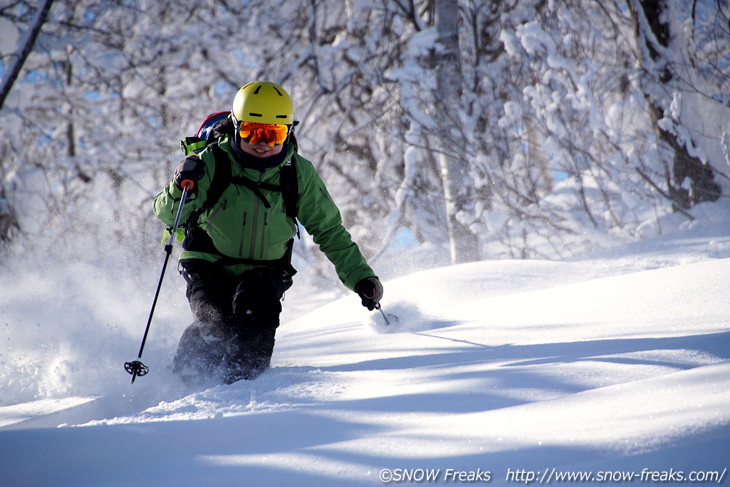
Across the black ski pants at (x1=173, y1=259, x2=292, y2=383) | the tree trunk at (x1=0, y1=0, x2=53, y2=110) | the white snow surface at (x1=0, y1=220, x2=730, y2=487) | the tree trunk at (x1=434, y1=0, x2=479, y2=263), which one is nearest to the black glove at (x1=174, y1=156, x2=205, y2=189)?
the black ski pants at (x1=173, y1=259, x2=292, y2=383)

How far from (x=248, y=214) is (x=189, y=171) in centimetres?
40

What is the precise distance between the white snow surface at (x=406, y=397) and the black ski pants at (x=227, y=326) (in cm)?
14

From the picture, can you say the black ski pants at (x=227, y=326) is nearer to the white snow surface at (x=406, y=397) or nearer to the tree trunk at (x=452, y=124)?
the white snow surface at (x=406, y=397)

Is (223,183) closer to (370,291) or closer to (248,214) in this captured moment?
(248,214)

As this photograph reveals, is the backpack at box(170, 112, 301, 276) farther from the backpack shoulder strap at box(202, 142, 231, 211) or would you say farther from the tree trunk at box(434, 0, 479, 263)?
the tree trunk at box(434, 0, 479, 263)

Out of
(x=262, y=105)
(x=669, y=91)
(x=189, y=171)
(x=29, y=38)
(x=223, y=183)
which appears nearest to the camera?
(x=189, y=171)

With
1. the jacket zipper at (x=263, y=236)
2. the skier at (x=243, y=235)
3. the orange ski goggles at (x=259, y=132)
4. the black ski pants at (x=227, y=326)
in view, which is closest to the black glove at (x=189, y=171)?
the skier at (x=243, y=235)

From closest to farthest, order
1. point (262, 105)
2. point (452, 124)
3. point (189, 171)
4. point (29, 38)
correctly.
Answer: point (189, 171) < point (262, 105) < point (452, 124) < point (29, 38)

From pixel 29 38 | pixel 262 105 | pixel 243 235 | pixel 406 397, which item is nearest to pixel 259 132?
pixel 262 105

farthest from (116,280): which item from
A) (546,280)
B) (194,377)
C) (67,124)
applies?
(67,124)

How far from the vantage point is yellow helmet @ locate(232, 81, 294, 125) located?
292 cm

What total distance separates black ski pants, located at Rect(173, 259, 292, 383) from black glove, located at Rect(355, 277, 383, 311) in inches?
18.8

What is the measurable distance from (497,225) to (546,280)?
304cm

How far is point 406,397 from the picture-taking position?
1.95 metres
